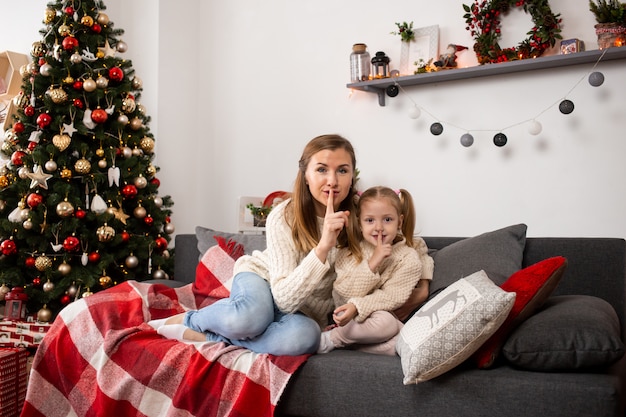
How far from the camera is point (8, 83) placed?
421cm

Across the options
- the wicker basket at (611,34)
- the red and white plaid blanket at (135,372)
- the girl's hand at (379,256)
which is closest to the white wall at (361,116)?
the wicker basket at (611,34)

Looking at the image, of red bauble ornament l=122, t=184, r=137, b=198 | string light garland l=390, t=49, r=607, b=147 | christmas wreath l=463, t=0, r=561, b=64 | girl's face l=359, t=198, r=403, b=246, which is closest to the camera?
girl's face l=359, t=198, r=403, b=246

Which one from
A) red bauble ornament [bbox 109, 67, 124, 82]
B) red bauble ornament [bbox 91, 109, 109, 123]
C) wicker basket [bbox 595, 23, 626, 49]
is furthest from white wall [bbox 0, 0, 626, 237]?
red bauble ornament [bbox 91, 109, 109, 123]

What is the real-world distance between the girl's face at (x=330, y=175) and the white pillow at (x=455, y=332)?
615mm

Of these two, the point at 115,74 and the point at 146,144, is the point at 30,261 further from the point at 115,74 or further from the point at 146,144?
the point at 115,74

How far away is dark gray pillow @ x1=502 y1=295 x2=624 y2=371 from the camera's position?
1616mm

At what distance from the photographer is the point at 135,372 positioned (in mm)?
2016

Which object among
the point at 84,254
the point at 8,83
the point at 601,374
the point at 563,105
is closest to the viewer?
the point at 601,374

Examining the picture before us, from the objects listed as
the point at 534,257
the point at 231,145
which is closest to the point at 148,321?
the point at 534,257

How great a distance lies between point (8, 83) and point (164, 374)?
3002mm

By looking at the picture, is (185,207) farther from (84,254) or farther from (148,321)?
(148,321)

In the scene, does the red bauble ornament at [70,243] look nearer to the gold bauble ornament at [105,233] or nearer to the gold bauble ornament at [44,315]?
the gold bauble ornament at [105,233]

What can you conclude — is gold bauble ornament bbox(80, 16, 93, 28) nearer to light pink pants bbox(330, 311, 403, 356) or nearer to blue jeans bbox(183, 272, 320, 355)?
blue jeans bbox(183, 272, 320, 355)

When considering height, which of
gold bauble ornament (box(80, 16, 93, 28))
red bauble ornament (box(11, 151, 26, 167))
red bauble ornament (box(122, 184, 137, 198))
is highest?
gold bauble ornament (box(80, 16, 93, 28))
